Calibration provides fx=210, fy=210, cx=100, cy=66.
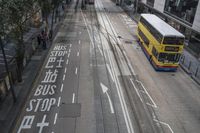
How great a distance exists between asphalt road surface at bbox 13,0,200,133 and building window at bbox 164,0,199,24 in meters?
10.4

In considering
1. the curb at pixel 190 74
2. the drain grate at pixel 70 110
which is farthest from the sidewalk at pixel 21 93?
the curb at pixel 190 74

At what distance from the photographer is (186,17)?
36812mm

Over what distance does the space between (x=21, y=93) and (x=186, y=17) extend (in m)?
30.2

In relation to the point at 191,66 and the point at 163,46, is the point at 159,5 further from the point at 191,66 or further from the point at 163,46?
the point at 163,46

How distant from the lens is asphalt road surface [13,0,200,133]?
17.5 m

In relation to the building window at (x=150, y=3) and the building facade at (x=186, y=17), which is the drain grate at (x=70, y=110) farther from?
the building window at (x=150, y=3)

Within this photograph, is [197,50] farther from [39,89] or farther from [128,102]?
[39,89]

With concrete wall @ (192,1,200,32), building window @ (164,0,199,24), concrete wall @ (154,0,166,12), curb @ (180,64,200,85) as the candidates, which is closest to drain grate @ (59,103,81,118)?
curb @ (180,64,200,85)

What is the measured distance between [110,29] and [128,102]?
89.8 ft

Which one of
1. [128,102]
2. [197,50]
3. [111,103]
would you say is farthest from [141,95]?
[197,50]

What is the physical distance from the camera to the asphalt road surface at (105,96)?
688 inches

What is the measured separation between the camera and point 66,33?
4112 cm

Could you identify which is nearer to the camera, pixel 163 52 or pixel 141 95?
pixel 141 95

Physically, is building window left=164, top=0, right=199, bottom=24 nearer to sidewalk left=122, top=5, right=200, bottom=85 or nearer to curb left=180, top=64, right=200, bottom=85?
sidewalk left=122, top=5, right=200, bottom=85
